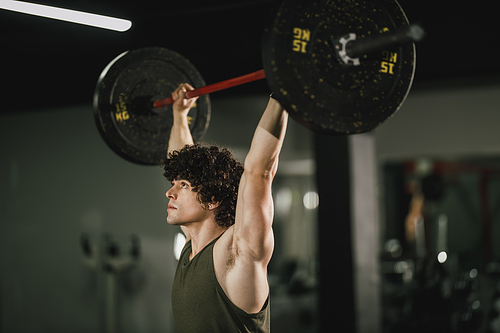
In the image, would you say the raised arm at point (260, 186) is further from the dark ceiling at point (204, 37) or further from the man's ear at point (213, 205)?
the dark ceiling at point (204, 37)

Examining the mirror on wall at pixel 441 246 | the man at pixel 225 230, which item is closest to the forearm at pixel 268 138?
the man at pixel 225 230

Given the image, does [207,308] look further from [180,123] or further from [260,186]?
[180,123]

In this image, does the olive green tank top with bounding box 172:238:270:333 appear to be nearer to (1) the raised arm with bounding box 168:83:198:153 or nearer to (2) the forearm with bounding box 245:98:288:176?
(2) the forearm with bounding box 245:98:288:176

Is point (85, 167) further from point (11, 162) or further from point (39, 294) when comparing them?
point (39, 294)

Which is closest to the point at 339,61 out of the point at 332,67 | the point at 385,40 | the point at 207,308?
the point at 332,67

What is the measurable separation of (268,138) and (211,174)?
0.39m

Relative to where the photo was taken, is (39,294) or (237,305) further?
(39,294)

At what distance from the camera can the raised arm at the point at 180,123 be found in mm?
1854

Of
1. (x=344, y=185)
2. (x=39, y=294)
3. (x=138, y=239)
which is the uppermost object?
(x=344, y=185)

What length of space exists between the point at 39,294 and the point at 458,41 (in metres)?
4.56

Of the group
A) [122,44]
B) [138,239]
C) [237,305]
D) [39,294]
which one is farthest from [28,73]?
[237,305]

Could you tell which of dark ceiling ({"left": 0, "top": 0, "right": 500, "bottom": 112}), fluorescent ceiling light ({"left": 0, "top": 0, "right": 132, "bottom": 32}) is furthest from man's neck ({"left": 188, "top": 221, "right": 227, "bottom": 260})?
dark ceiling ({"left": 0, "top": 0, "right": 500, "bottom": 112})

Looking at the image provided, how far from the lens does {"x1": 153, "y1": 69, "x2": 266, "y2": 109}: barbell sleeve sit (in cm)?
137

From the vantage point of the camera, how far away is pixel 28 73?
13.0ft
